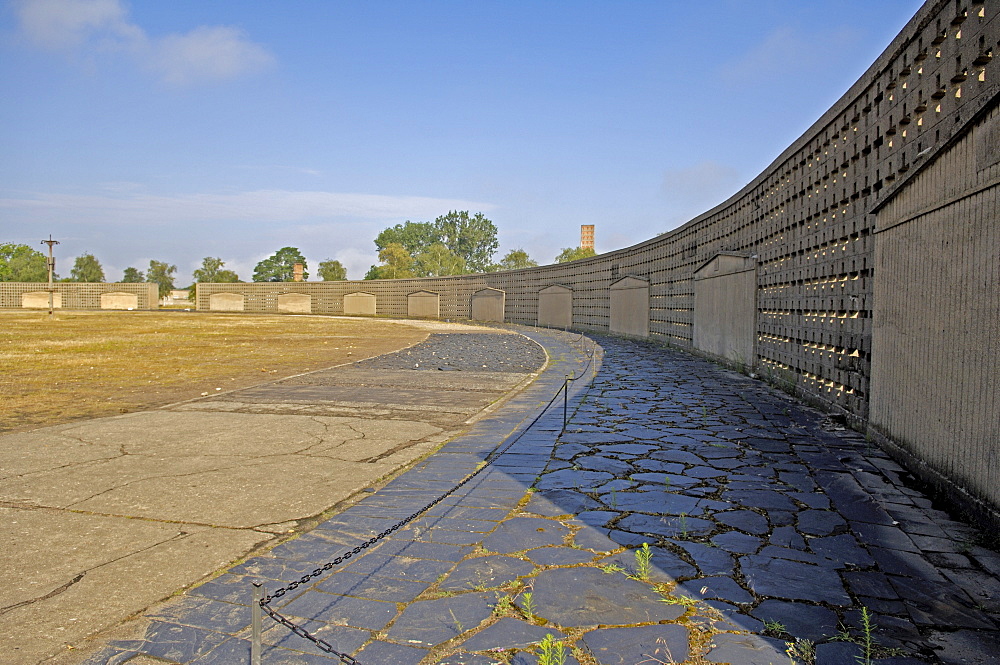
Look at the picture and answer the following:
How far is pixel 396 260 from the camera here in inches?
3558

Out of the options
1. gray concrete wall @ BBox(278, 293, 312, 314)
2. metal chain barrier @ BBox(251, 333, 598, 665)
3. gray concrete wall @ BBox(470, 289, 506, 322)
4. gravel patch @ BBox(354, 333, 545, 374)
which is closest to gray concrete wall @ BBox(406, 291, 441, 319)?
gray concrete wall @ BBox(470, 289, 506, 322)

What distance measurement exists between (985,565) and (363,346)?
16132 millimetres

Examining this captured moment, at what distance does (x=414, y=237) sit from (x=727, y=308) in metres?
99.0

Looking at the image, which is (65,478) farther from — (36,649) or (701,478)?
(701,478)

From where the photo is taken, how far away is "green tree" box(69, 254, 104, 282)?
100m

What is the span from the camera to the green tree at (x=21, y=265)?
8881 cm

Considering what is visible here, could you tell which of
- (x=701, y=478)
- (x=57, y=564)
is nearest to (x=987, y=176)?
(x=701, y=478)

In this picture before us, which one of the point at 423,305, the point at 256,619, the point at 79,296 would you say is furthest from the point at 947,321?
the point at 79,296

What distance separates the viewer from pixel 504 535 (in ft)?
11.2

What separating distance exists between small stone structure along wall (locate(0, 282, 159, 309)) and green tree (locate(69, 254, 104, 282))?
39319 millimetres

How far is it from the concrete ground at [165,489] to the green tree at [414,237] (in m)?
102

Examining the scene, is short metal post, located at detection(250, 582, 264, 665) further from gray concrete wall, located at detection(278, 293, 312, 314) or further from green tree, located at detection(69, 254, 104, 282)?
green tree, located at detection(69, 254, 104, 282)

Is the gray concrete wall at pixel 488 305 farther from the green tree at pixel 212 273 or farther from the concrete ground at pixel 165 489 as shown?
the green tree at pixel 212 273

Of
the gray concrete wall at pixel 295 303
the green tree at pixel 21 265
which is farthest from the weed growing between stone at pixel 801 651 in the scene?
the green tree at pixel 21 265
